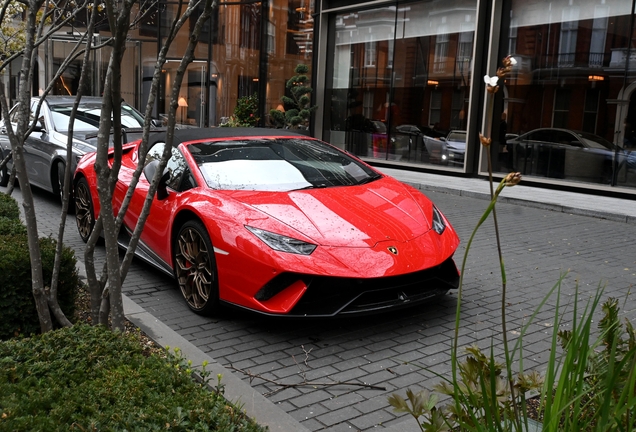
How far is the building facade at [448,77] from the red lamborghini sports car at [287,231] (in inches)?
197

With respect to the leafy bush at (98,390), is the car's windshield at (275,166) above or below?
above

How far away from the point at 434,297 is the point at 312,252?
109 centimetres

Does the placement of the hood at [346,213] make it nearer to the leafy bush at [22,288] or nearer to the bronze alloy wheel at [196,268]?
the bronze alloy wheel at [196,268]

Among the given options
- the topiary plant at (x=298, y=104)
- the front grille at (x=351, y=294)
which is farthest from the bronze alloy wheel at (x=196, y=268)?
the topiary plant at (x=298, y=104)

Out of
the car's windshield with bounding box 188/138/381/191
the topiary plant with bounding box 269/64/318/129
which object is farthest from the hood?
the topiary plant with bounding box 269/64/318/129

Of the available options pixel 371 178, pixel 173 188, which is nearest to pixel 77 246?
pixel 173 188

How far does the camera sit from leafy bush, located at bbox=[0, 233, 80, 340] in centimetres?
423

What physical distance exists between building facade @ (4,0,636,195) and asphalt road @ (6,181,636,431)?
372 centimetres

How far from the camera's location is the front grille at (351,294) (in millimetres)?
4672

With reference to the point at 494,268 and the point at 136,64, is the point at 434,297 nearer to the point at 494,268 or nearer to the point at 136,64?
the point at 494,268

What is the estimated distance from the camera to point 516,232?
370 inches

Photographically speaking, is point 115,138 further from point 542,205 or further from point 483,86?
point 483,86

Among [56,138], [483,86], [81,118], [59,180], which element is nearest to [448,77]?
[483,86]

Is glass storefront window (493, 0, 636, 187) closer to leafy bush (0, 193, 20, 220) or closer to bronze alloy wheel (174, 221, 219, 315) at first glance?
bronze alloy wheel (174, 221, 219, 315)
